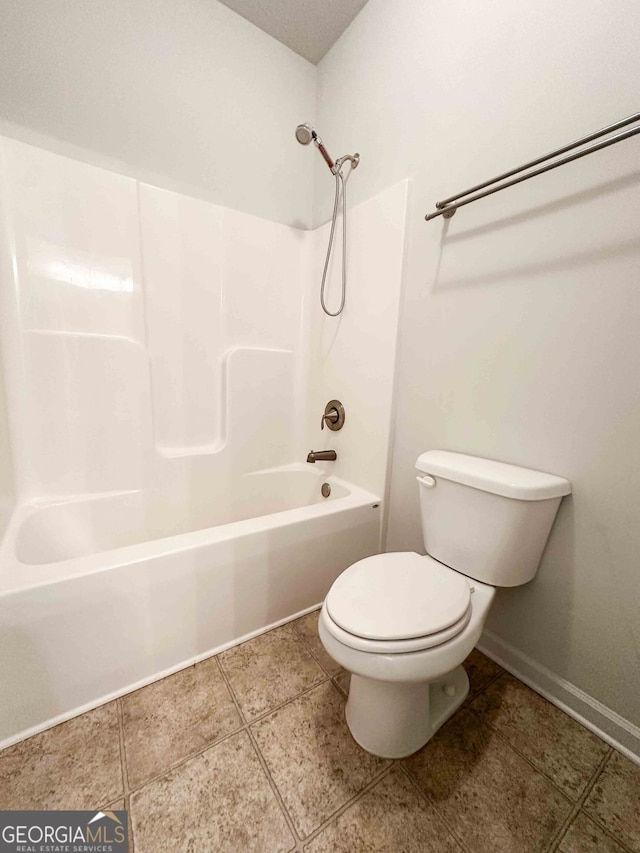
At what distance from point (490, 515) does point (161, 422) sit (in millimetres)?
1435

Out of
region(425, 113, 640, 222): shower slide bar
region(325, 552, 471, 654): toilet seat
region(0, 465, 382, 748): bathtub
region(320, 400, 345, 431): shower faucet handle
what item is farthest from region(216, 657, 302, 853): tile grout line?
region(425, 113, 640, 222): shower slide bar

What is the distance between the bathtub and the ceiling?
2.14m

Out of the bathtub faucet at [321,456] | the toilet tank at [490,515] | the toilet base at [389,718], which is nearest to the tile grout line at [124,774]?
the toilet base at [389,718]

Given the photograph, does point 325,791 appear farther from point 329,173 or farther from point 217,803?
point 329,173

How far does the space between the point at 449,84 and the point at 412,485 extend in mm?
1502

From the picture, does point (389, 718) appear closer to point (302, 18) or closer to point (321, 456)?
point (321, 456)

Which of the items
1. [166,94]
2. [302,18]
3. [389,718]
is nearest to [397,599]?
[389,718]

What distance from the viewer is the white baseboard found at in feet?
2.82

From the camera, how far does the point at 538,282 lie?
94 cm

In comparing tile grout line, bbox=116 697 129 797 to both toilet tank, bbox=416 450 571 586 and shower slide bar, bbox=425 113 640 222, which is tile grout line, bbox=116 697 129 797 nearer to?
toilet tank, bbox=416 450 571 586

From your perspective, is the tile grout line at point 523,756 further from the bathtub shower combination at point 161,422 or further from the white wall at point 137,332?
the white wall at point 137,332

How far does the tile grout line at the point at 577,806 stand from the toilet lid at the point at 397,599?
480 mm

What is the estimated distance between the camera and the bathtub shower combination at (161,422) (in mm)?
921

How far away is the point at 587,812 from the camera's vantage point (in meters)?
0.74
